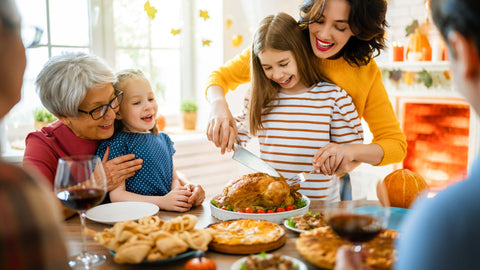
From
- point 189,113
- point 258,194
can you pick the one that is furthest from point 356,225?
point 189,113

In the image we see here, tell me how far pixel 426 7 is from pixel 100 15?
3.12m

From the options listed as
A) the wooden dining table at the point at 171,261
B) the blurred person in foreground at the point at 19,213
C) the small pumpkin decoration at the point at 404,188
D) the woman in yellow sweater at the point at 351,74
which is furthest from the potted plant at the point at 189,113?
the blurred person in foreground at the point at 19,213

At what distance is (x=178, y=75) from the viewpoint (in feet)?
13.9

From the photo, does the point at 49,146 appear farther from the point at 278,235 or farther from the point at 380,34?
the point at 380,34

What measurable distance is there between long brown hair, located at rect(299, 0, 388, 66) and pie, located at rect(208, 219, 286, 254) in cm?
89

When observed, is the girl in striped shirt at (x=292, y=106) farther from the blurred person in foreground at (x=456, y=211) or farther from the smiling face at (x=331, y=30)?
the blurred person in foreground at (x=456, y=211)

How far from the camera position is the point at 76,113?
1.62m

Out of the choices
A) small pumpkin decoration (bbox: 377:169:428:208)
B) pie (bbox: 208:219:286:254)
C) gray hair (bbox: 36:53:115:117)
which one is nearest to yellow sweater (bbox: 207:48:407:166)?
small pumpkin decoration (bbox: 377:169:428:208)

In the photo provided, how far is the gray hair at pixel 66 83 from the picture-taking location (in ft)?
5.24

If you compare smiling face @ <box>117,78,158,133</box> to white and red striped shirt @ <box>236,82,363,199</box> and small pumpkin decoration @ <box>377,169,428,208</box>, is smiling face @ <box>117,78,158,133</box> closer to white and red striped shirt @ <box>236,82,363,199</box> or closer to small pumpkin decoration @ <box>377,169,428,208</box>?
white and red striped shirt @ <box>236,82,363,199</box>

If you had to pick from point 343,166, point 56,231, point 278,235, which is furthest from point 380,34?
point 56,231

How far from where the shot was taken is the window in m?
3.26

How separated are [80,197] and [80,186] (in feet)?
0.09

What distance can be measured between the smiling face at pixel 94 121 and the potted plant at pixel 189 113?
2261 millimetres
